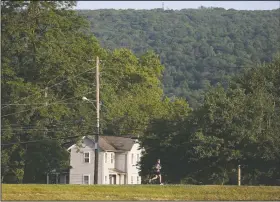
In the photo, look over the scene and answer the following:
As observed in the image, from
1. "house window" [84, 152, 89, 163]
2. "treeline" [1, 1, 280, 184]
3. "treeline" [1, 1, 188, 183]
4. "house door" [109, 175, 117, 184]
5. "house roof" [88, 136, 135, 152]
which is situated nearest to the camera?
"treeline" [1, 1, 280, 184]

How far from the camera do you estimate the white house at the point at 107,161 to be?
70125mm

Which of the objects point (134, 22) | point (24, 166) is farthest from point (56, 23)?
point (134, 22)

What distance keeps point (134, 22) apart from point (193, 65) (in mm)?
33991

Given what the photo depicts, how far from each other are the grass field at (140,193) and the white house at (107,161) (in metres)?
37.3

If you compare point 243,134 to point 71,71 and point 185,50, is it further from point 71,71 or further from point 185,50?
point 185,50

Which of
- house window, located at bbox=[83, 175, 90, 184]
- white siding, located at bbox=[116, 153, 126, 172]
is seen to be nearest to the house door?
white siding, located at bbox=[116, 153, 126, 172]

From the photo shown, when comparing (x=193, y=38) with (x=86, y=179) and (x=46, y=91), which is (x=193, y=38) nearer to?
(x=86, y=179)

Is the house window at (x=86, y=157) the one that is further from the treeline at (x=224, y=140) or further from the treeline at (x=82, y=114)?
the treeline at (x=224, y=140)

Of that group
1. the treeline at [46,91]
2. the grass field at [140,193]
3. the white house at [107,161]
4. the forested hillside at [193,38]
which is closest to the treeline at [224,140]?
the treeline at [46,91]

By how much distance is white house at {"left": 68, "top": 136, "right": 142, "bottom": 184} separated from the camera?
2761 inches

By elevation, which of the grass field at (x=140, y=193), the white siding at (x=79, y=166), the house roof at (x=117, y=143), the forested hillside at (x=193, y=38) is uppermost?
the forested hillside at (x=193, y=38)

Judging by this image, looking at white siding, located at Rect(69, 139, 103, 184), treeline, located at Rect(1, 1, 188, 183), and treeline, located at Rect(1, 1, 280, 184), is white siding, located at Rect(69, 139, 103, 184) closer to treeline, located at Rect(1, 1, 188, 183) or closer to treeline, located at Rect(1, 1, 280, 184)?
treeline, located at Rect(1, 1, 280, 184)

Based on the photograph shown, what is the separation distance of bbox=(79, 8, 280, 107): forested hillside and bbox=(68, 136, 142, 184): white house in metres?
50.2

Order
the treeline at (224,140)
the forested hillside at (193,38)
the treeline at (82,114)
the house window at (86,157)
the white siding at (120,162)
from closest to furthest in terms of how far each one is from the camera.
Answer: the treeline at (224,140) → the treeline at (82,114) → the house window at (86,157) → the white siding at (120,162) → the forested hillside at (193,38)
